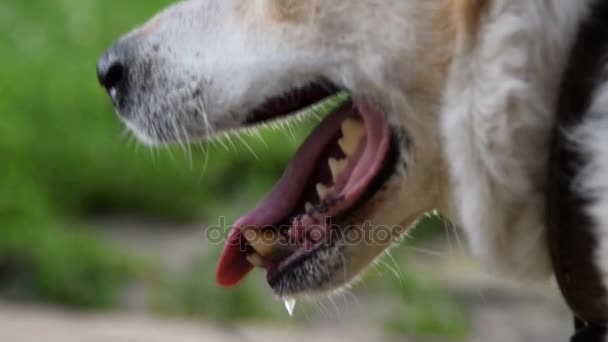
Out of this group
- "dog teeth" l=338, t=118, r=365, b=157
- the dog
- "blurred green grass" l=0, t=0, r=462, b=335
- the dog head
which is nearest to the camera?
the dog

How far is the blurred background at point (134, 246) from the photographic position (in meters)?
4.95

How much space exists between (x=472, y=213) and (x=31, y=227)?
3480 millimetres

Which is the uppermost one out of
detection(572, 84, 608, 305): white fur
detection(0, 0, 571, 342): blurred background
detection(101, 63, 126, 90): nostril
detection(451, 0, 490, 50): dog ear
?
detection(0, 0, 571, 342): blurred background

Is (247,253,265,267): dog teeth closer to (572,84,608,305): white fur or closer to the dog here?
the dog

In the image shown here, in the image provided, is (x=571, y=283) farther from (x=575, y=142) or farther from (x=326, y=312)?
(x=326, y=312)

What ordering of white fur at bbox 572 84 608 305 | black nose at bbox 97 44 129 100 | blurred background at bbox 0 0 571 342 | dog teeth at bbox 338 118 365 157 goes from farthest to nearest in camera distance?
blurred background at bbox 0 0 571 342
black nose at bbox 97 44 129 100
dog teeth at bbox 338 118 365 157
white fur at bbox 572 84 608 305

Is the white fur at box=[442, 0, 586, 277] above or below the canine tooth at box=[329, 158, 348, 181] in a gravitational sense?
below

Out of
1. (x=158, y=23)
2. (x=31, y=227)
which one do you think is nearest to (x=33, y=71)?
(x=31, y=227)

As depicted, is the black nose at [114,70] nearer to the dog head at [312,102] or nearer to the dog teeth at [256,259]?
the dog head at [312,102]

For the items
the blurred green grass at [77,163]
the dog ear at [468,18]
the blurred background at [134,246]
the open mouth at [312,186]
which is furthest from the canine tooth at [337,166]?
the blurred green grass at [77,163]

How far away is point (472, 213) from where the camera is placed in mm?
2311

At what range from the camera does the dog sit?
215 cm

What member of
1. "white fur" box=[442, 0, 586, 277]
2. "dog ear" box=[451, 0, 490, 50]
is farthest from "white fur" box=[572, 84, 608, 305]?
"dog ear" box=[451, 0, 490, 50]

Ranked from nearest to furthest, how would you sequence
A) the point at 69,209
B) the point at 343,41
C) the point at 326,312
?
the point at 343,41
the point at 326,312
the point at 69,209
